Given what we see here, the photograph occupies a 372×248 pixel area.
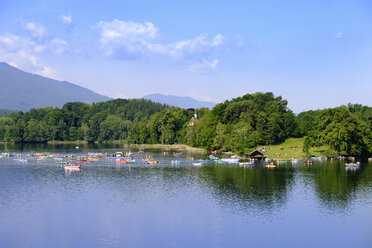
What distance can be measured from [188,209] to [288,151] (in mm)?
69199

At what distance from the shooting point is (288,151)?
113375 millimetres

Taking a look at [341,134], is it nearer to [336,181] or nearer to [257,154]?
[257,154]

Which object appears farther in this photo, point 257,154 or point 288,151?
point 257,154

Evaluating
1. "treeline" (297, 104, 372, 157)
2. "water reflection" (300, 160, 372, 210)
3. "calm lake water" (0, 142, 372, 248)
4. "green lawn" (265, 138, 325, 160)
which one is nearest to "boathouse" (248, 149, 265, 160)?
"green lawn" (265, 138, 325, 160)

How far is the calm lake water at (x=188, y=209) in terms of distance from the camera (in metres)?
39.9

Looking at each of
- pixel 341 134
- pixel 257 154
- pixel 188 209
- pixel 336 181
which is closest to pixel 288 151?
pixel 257 154

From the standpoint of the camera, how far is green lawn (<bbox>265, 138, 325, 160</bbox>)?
107 meters

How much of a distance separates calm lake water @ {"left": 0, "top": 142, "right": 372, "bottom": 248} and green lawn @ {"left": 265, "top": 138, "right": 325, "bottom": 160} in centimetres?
2458

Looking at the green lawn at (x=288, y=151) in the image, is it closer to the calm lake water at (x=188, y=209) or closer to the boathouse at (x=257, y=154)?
the boathouse at (x=257, y=154)

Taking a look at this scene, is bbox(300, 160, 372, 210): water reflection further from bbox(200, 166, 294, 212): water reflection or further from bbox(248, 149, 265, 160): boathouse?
bbox(248, 149, 265, 160): boathouse

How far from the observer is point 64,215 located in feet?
157

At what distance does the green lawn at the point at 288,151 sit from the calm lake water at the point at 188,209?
24578 millimetres

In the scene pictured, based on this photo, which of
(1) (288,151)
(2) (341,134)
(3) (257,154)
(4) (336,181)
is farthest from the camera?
(3) (257,154)

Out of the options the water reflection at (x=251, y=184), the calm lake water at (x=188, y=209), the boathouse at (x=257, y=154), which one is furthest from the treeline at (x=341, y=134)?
the water reflection at (x=251, y=184)
